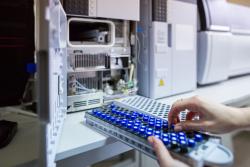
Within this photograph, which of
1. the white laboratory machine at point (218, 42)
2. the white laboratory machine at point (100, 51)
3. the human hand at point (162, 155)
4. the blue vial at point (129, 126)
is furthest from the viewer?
the white laboratory machine at point (218, 42)

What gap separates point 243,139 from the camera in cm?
236

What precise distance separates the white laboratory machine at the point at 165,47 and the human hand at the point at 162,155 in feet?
1.87

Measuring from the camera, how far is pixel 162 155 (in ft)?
1.54

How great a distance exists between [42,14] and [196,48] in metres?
1.09

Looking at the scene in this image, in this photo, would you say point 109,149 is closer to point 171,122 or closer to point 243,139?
point 171,122

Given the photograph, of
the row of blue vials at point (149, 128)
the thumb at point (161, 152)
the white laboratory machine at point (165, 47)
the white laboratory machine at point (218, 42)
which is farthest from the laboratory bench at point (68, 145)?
the white laboratory machine at point (218, 42)

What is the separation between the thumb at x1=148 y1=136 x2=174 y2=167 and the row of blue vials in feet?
0.06

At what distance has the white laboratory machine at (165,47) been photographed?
104 cm

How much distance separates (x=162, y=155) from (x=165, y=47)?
27.2 inches

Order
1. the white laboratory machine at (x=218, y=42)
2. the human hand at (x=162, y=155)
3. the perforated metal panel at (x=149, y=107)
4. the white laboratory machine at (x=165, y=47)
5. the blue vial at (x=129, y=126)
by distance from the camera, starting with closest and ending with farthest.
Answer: the human hand at (x=162, y=155)
the blue vial at (x=129, y=126)
the perforated metal panel at (x=149, y=107)
the white laboratory machine at (x=165, y=47)
the white laboratory machine at (x=218, y=42)

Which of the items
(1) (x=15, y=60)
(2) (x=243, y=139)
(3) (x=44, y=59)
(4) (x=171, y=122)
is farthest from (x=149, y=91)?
(2) (x=243, y=139)

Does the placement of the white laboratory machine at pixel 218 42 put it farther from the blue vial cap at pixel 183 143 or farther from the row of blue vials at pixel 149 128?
the blue vial cap at pixel 183 143

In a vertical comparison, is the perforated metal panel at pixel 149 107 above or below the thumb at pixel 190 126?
above

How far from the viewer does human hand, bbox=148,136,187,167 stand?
46 centimetres
